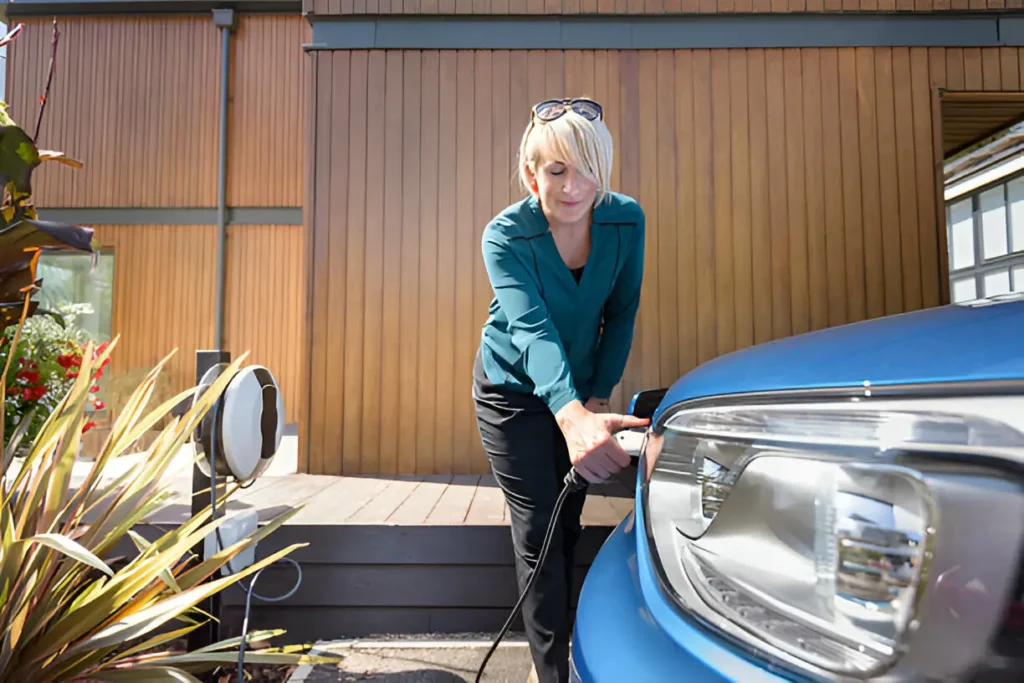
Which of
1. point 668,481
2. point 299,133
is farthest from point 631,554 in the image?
point 299,133

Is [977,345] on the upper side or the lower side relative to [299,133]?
lower

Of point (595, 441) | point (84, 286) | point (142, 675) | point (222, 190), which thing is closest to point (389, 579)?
point (142, 675)

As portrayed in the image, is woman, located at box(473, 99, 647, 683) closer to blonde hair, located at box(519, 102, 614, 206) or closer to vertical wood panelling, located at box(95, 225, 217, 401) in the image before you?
blonde hair, located at box(519, 102, 614, 206)

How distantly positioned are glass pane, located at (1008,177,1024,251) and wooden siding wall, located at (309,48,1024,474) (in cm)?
361

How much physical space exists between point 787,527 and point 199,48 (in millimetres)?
9782

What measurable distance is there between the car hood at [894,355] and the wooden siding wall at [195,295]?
7868mm

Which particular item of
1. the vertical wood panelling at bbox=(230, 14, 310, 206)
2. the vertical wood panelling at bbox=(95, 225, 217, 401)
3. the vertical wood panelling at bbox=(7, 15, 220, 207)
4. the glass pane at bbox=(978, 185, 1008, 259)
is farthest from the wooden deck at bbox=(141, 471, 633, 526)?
the glass pane at bbox=(978, 185, 1008, 259)

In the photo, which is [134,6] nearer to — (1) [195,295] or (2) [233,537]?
(1) [195,295]

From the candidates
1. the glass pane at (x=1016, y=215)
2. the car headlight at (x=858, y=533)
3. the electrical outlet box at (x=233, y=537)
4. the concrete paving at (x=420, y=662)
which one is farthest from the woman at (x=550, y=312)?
the glass pane at (x=1016, y=215)

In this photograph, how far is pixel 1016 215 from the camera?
6.29 meters

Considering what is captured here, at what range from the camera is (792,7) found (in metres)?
3.49

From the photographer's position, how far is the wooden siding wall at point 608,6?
3.47 metres

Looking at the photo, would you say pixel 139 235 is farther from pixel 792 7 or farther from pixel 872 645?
pixel 872 645

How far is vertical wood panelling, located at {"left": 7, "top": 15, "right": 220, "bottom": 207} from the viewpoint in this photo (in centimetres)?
781
